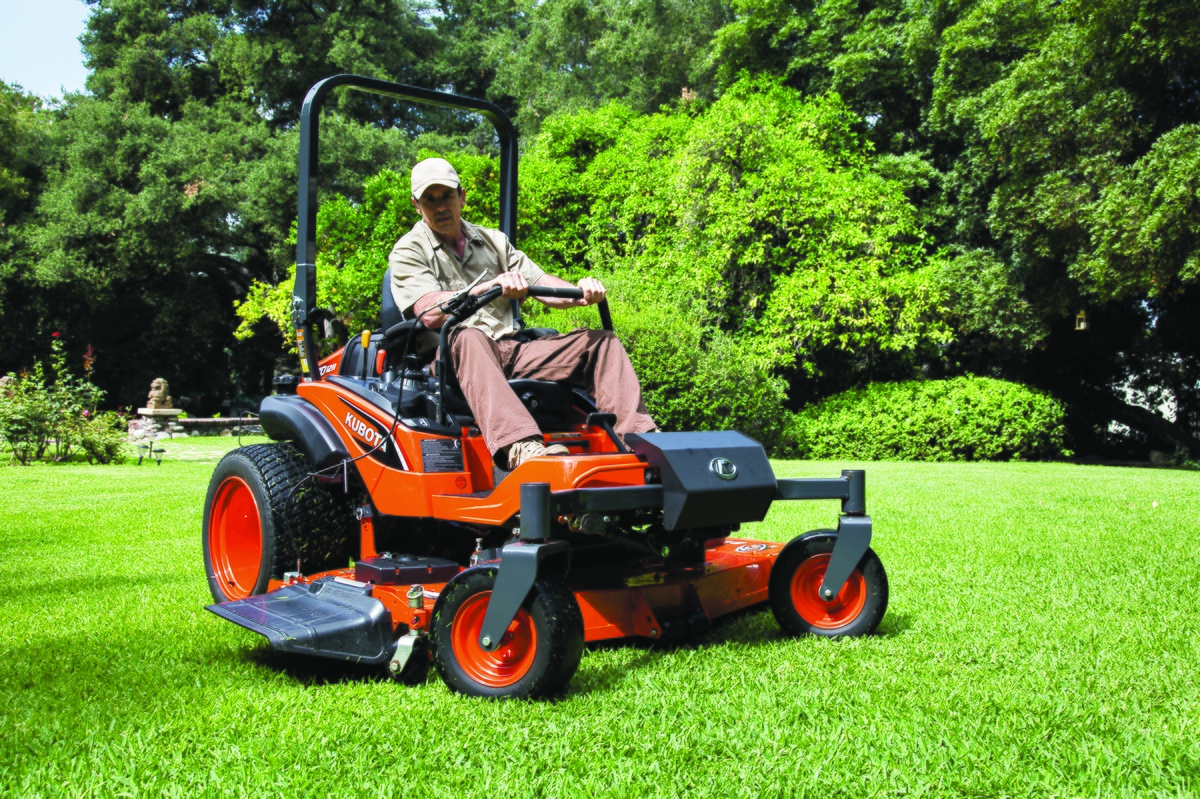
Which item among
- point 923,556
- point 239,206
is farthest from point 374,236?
point 923,556

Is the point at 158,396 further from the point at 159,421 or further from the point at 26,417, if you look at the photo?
the point at 26,417

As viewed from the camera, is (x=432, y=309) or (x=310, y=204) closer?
(x=432, y=309)

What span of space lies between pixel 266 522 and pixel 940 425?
14.0 m

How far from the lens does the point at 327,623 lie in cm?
307

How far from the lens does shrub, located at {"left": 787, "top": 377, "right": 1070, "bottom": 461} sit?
15.8 m

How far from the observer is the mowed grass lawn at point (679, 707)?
220cm

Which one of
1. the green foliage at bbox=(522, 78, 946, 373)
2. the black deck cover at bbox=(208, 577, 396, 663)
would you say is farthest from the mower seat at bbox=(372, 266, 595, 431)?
the green foliage at bbox=(522, 78, 946, 373)

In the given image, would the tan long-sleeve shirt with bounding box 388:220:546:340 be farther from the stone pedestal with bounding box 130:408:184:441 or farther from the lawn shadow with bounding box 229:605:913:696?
the stone pedestal with bounding box 130:408:184:441

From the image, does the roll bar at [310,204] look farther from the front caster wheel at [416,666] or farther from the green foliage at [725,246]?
the green foliage at [725,246]

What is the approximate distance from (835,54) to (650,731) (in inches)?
812

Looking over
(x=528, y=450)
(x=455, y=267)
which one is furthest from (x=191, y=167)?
(x=528, y=450)

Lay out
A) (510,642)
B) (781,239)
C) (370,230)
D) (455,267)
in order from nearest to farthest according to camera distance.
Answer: (510,642), (455,267), (781,239), (370,230)

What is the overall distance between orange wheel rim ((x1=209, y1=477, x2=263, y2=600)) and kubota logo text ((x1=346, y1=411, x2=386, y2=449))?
0.71m

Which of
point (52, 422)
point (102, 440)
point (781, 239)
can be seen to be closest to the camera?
point (52, 422)
